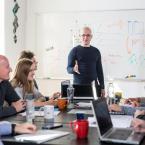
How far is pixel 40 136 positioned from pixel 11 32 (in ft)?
11.1

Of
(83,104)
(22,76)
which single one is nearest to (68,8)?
(22,76)

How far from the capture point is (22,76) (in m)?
3.33

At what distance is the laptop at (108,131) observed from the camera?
1756 millimetres

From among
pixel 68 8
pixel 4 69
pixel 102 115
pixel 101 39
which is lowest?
pixel 102 115

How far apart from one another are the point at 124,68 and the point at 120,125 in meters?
2.76

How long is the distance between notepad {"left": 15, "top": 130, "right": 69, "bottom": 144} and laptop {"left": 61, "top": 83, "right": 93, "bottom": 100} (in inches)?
58.8

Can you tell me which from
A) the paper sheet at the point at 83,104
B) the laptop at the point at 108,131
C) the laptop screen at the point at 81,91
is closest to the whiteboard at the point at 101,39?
the laptop screen at the point at 81,91

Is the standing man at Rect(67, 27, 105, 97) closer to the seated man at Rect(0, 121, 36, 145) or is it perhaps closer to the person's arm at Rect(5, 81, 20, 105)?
the person's arm at Rect(5, 81, 20, 105)

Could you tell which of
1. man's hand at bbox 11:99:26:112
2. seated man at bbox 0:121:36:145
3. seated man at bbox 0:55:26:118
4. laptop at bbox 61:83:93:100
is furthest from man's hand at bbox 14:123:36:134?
laptop at bbox 61:83:93:100

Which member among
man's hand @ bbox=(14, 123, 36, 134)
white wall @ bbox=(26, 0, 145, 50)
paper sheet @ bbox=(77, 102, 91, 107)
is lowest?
paper sheet @ bbox=(77, 102, 91, 107)

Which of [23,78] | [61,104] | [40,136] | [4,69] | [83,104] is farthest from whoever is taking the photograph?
[23,78]

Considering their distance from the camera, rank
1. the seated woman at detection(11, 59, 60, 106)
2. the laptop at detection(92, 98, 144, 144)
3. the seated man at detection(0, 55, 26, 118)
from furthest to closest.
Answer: the seated woman at detection(11, 59, 60, 106) → the seated man at detection(0, 55, 26, 118) → the laptop at detection(92, 98, 144, 144)

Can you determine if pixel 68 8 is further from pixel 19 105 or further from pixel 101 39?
pixel 19 105

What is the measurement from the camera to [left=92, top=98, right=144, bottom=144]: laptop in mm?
1756
